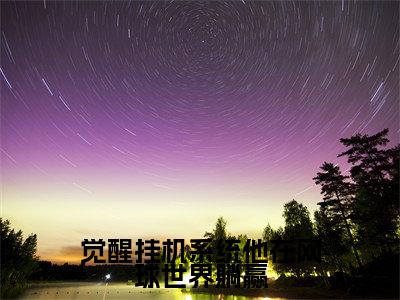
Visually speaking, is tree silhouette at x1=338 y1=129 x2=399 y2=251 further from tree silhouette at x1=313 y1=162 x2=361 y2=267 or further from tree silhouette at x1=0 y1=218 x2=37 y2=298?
tree silhouette at x1=0 y1=218 x2=37 y2=298

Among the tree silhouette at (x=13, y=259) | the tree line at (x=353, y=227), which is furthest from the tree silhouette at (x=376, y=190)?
the tree silhouette at (x=13, y=259)

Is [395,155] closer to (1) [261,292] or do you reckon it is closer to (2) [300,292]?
(2) [300,292]

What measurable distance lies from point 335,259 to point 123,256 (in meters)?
28.6

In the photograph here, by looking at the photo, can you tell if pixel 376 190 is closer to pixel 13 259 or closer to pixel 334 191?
pixel 334 191

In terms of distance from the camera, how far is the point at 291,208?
5853cm

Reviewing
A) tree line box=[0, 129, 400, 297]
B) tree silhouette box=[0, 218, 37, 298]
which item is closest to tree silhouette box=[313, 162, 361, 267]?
tree line box=[0, 129, 400, 297]

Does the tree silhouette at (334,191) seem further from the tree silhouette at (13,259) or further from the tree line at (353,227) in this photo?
the tree silhouette at (13,259)

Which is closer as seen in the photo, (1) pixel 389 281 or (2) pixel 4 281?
(1) pixel 389 281

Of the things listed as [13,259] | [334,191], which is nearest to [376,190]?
[334,191]

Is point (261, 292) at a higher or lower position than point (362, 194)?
lower

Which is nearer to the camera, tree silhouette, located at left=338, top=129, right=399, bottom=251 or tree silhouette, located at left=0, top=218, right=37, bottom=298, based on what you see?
tree silhouette, located at left=338, top=129, right=399, bottom=251

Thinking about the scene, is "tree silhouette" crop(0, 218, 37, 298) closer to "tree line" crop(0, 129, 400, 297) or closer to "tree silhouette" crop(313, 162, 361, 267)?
"tree line" crop(0, 129, 400, 297)

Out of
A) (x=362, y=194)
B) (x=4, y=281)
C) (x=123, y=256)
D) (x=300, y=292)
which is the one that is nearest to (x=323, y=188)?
(x=362, y=194)

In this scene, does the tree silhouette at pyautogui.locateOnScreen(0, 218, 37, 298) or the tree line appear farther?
the tree silhouette at pyautogui.locateOnScreen(0, 218, 37, 298)
